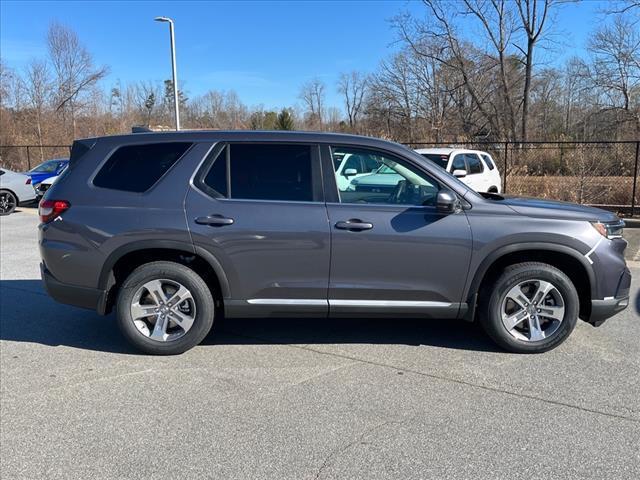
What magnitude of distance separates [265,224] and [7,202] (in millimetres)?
13765

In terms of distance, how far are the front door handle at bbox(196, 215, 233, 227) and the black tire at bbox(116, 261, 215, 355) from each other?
17.7 inches

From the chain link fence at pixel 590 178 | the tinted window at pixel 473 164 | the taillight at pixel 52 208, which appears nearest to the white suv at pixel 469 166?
the tinted window at pixel 473 164

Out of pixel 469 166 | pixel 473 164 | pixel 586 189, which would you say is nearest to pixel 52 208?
pixel 469 166

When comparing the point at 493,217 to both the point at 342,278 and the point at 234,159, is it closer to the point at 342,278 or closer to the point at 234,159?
the point at 342,278

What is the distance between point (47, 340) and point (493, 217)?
412 centimetres

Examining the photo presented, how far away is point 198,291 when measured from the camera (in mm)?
4277

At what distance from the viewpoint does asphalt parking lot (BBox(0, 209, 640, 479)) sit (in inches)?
113

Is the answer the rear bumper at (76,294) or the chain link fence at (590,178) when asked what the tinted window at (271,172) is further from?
the chain link fence at (590,178)

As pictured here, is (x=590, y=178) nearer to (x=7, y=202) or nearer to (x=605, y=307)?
(x=605, y=307)

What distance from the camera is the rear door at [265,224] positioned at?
4141 mm

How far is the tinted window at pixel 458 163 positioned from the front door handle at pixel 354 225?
8185 mm

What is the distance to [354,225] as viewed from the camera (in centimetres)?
410

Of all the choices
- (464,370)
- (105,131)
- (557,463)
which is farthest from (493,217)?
(105,131)

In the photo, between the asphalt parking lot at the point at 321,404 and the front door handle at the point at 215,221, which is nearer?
the asphalt parking lot at the point at 321,404
